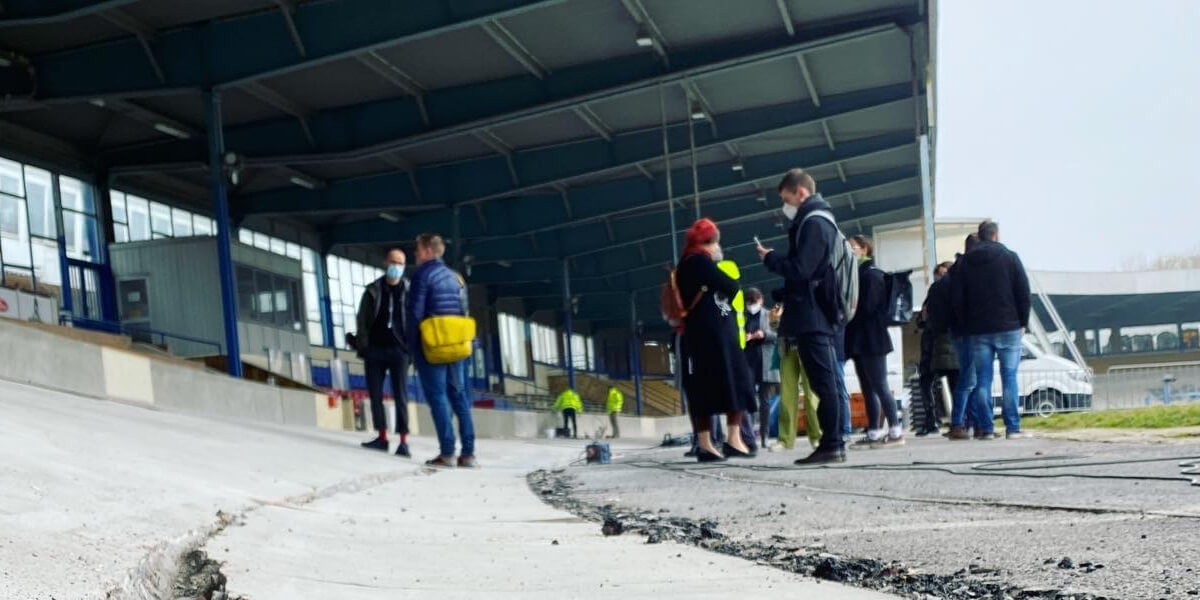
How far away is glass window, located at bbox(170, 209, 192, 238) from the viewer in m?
38.4

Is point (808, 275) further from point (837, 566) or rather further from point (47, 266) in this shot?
point (47, 266)

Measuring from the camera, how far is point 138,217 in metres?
36.2

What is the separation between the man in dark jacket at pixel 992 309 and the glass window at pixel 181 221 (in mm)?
29133

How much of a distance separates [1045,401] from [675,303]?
13.3 metres

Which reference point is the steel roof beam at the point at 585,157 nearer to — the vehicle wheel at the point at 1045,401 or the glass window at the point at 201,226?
the glass window at the point at 201,226

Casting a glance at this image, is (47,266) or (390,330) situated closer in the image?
(390,330)

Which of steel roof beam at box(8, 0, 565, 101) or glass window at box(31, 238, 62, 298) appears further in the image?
glass window at box(31, 238, 62, 298)

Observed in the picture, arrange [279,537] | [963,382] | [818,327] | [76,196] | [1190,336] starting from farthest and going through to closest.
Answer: [1190,336] < [76,196] < [963,382] < [818,327] < [279,537]

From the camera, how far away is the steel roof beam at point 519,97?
2497 cm

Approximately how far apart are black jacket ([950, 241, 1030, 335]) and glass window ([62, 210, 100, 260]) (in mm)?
25566

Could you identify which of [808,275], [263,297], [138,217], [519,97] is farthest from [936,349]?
[138,217]

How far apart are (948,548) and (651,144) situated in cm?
2867

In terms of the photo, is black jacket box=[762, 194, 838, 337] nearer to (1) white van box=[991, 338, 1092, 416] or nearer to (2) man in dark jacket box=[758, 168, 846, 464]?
(2) man in dark jacket box=[758, 168, 846, 464]

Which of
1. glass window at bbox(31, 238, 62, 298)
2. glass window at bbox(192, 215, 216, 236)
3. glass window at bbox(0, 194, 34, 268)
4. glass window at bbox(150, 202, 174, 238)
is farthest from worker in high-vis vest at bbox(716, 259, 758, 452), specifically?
→ glass window at bbox(192, 215, 216, 236)
